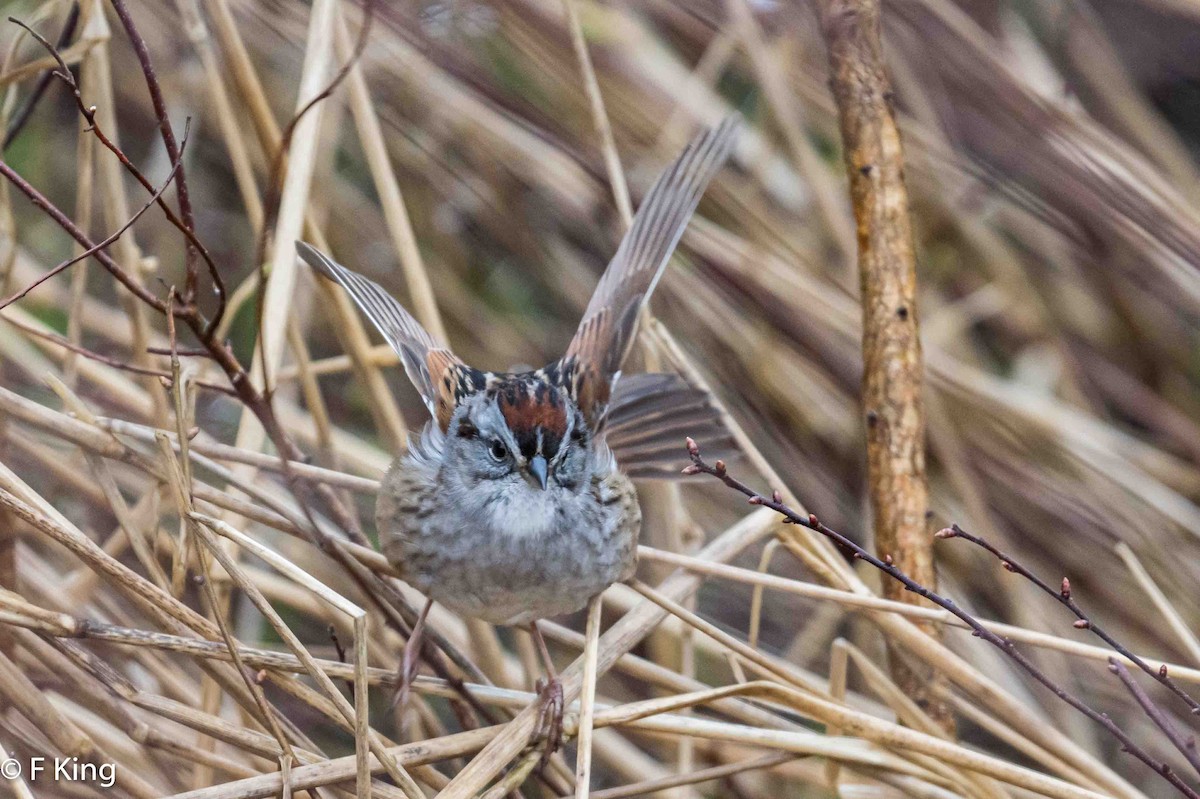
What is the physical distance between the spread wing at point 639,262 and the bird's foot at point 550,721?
0.61 meters

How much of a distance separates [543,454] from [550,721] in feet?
1.60

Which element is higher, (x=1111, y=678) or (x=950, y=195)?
(x=950, y=195)

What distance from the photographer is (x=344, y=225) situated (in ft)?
11.7

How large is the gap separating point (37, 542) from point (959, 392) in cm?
212

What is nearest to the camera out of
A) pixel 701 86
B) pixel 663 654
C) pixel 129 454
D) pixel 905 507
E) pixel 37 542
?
pixel 129 454

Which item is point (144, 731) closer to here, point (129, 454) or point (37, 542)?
point (129, 454)

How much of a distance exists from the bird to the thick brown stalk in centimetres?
29

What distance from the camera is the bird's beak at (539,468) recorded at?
7.09 feet

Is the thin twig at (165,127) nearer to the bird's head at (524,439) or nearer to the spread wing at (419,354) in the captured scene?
the spread wing at (419,354)

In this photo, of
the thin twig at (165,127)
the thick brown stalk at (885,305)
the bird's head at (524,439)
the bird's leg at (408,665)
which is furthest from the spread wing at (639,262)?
the thin twig at (165,127)

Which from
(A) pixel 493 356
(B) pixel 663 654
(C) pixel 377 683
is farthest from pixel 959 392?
(C) pixel 377 683

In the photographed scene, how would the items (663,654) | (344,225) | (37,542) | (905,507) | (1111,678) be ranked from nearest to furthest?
(905,507) < (37,542) < (663,654) < (1111,678) < (344,225)

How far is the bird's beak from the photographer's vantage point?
216 centimetres

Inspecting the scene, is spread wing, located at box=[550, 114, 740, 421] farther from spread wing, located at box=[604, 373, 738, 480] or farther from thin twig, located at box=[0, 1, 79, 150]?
thin twig, located at box=[0, 1, 79, 150]
